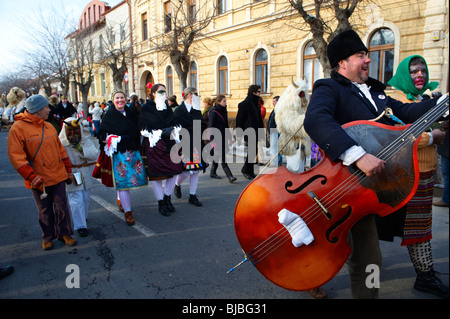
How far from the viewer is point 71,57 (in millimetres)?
22766

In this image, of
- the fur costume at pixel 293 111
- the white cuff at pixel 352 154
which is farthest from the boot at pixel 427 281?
the fur costume at pixel 293 111

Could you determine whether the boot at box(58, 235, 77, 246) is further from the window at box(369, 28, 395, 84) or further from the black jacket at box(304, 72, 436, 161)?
the window at box(369, 28, 395, 84)

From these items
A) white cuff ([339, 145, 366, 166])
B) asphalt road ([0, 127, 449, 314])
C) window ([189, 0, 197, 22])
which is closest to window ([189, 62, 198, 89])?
window ([189, 0, 197, 22])

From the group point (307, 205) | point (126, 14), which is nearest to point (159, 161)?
point (307, 205)

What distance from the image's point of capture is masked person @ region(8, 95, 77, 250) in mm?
3316

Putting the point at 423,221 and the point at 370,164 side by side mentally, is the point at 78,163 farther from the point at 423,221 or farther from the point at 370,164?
the point at 423,221

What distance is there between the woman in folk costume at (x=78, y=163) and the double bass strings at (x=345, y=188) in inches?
117

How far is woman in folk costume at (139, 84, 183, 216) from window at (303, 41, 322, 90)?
900 centimetres

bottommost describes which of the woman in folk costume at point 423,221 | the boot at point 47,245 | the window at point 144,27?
the boot at point 47,245

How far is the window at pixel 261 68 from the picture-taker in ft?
47.3

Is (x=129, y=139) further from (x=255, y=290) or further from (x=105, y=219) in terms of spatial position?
(x=255, y=290)

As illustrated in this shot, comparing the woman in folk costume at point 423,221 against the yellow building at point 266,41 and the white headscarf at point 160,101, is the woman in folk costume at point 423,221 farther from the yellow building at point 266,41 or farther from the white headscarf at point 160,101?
the white headscarf at point 160,101

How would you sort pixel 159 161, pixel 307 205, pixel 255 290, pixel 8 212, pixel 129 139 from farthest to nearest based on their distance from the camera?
pixel 8 212
pixel 159 161
pixel 129 139
pixel 255 290
pixel 307 205

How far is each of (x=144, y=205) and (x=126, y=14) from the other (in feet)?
69.3
